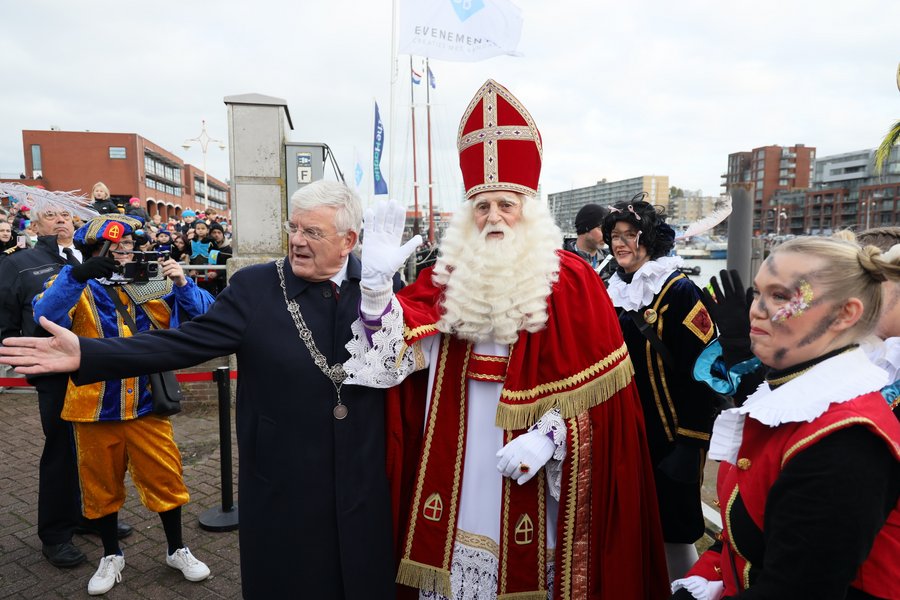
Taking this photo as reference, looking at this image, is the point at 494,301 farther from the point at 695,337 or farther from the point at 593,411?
the point at 695,337

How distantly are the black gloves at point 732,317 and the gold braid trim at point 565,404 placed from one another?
1.32ft

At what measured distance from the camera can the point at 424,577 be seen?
215 cm

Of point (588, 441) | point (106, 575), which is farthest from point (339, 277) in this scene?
point (106, 575)

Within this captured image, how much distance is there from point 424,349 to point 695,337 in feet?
4.58

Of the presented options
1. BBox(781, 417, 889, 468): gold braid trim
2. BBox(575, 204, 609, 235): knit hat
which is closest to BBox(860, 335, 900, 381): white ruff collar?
BBox(781, 417, 889, 468): gold braid trim

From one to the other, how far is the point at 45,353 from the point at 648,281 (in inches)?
103

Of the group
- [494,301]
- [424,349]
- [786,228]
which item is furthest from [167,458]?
[786,228]

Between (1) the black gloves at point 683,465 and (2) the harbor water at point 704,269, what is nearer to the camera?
(1) the black gloves at point 683,465

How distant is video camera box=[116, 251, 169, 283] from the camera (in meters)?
2.98

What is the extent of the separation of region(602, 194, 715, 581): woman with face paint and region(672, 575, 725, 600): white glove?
1.14 metres

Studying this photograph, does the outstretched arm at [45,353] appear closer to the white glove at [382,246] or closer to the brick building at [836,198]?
the white glove at [382,246]

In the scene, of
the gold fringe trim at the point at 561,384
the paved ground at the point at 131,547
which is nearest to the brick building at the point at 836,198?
the paved ground at the point at 131,547

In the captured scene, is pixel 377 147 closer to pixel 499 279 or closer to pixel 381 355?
pixel 499 279

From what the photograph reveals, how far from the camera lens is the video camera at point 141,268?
2.98m
